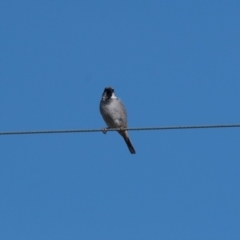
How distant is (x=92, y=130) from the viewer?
14.7 m

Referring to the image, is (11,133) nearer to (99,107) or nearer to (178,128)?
(178,128)

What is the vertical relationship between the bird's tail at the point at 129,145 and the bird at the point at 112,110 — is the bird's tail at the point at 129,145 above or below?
Answer: below

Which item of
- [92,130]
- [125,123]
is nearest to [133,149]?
[125,123]

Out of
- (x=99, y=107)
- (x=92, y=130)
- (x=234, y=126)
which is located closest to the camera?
(x=234, y=126)

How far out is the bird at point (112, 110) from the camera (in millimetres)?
20750

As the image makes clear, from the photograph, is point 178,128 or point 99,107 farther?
point 99,107

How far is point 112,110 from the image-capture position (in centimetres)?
2077

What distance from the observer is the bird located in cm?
2075

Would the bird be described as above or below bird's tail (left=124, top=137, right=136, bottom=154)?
above

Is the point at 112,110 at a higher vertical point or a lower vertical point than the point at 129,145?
higher

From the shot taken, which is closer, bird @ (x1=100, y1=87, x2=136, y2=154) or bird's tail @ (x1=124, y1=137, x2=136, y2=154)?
bird @ (x1=100, y1=87, x2=136, y2=154)

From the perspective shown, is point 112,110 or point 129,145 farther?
point 129,145

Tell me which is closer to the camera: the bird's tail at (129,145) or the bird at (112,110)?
the bird at (112,110)

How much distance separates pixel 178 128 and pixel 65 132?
182cm
